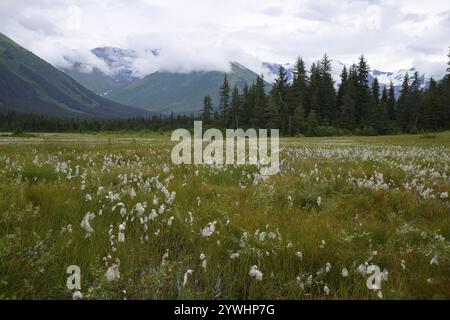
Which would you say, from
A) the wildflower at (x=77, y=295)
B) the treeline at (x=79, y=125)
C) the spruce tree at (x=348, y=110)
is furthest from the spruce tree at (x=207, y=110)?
the wildflower at (x=77, y=295)

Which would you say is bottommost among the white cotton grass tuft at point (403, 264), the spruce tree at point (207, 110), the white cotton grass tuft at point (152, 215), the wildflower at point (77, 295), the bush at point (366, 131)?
the white cotton grass tuft at point (403, 264)

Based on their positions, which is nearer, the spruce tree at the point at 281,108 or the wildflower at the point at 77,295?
the wildflower at the point at 77,295

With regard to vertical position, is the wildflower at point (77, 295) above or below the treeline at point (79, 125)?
below

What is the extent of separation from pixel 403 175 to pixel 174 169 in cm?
564

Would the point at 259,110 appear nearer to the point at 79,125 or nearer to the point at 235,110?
the point at 235,110

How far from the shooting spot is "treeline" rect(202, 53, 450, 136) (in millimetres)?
86312

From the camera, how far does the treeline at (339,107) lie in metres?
86.3

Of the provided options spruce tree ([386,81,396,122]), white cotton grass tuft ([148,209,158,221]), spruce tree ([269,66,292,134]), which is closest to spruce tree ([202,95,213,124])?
spruce tree ([269,66,292,134])

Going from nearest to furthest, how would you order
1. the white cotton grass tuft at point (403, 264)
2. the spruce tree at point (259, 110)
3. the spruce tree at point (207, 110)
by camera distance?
the white cotton grass tuft at point (403, 264)
the spruce tree at point (259, 110)
the spruce tree at point (207, 110)

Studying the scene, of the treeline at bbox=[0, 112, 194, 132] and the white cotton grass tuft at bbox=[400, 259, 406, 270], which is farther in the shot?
the treeline at bbox=[0, 112, 194, 132]

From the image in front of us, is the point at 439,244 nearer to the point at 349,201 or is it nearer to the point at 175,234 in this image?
the point at 349,201

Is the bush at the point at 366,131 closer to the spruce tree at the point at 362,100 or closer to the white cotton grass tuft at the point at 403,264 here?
the spruce tree at the point at 362,100

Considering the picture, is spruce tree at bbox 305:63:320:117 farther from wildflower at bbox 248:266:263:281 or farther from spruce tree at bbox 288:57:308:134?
wildflower at bbox 248:266:263:281
